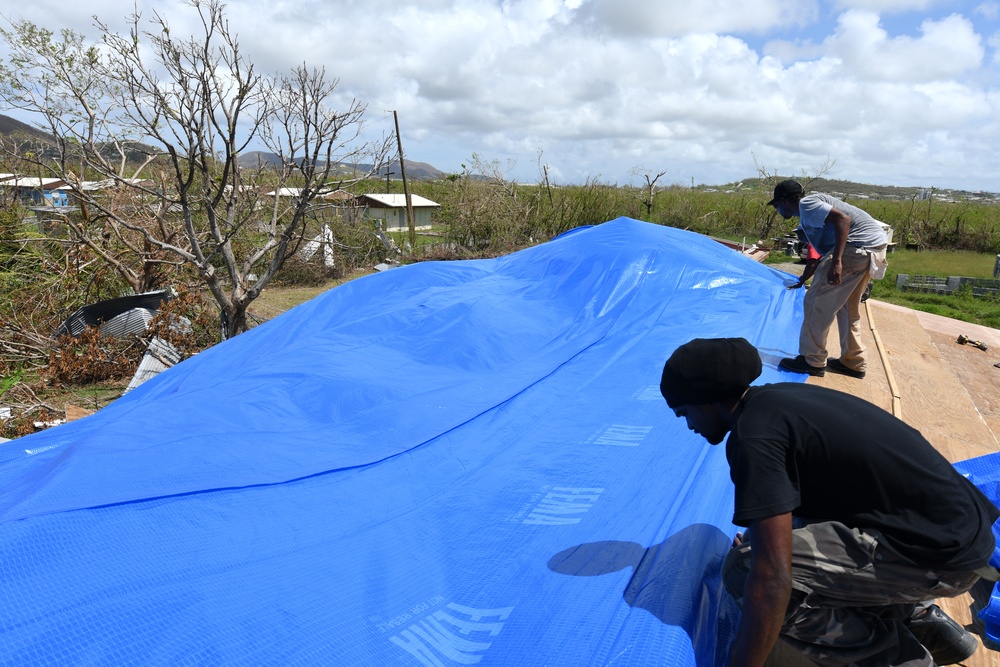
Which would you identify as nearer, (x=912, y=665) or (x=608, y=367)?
(x=912, y=665)

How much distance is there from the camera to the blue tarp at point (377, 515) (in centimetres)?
139

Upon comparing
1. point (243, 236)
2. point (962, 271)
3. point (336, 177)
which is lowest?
point (962, 271)

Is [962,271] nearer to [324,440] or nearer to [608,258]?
[608,258]

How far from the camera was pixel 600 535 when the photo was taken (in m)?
1.81

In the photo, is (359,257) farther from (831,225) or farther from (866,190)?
(866,190)

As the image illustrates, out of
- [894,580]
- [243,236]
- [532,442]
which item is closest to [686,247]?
[532,442]

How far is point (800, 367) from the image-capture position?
11.2ft

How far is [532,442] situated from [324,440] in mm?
857

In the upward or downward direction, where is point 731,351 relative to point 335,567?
upward

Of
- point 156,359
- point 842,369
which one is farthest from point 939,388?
point 156,359

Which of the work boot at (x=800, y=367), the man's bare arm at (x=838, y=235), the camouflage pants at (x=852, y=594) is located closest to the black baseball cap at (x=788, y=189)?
the man's bare arm at (x=838, y=235)

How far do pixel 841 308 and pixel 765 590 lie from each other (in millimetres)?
2721

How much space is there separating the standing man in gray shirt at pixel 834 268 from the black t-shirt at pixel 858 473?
2.23 metres

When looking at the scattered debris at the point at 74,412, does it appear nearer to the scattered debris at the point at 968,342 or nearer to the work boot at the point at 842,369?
the work boot at the point at 842,369
